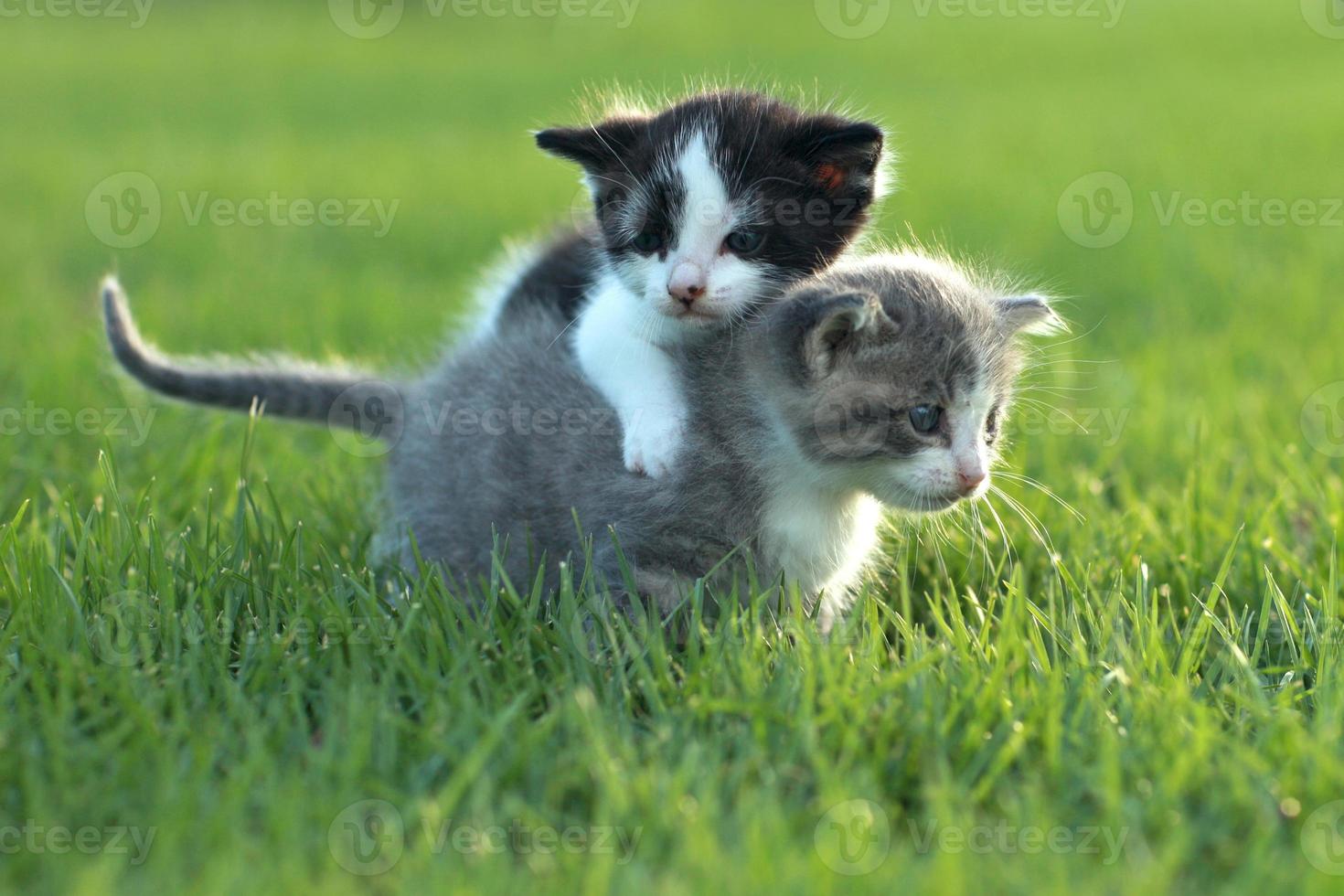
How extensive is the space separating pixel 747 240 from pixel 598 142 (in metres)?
0.57

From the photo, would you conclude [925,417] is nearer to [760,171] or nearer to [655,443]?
[655,443]

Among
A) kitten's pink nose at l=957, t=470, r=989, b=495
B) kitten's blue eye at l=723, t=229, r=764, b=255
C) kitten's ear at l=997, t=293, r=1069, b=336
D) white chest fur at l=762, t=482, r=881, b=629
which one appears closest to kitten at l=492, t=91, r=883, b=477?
kitten's blue eye at l=723, t=229, r=764, b=255

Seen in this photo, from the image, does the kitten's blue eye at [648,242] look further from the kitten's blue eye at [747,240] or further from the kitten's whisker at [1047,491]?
the kitten's whisker at [1047,491]

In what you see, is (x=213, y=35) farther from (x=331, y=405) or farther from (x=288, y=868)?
(x=288, y=868)

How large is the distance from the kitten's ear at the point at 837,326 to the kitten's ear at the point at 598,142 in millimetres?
968

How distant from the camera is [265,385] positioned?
3.71 metres

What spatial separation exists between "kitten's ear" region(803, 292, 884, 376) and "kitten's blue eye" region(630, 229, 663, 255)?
67 centimetres

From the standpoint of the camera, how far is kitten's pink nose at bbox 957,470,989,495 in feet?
8.81

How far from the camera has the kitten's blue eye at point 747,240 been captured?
3068 mm

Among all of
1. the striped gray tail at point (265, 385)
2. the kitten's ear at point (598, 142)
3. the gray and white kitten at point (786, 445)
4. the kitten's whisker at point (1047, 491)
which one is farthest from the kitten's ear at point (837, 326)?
the striped gray tail at point (265, 385)

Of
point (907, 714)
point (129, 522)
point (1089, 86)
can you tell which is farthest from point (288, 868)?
point (1089, 86)

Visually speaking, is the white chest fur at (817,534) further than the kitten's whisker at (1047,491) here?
No

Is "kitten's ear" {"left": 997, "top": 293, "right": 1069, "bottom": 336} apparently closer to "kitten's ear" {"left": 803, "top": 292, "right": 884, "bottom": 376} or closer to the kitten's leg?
"kitten's ear" {"left": 803, "top": 292, "right": 884, "bottom": 376}

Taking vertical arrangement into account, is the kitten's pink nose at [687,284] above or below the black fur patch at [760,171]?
below
